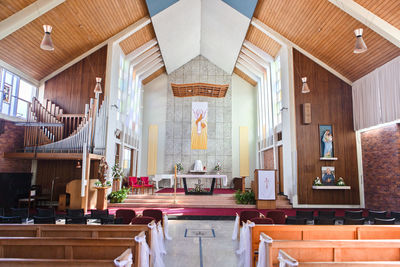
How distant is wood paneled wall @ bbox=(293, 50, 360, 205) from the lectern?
4.87 ft

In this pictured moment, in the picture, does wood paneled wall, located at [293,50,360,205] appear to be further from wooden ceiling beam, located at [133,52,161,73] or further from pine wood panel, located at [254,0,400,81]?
wooden ceiling beam, located at [133,52,161,73]

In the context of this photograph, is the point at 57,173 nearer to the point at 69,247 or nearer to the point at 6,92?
the point at 6,92

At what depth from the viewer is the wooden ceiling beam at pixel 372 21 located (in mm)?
6980

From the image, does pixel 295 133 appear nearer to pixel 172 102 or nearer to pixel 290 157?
pixel 290 157

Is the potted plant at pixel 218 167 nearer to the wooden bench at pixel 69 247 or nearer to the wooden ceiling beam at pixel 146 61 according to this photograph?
the wooden ceiling beam at pixel 146 61

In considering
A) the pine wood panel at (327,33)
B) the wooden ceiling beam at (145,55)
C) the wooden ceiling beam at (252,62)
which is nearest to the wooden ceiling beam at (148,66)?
the wooden ceiling beam at (145,55)

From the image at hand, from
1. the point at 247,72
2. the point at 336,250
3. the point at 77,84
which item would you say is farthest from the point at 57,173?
the point at 247,72

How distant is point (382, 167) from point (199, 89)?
766 centimetres

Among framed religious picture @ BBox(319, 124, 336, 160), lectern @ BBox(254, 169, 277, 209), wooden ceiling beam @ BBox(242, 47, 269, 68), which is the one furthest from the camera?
wooden ceiling beam @ BBox(242, 47, 269, 68)

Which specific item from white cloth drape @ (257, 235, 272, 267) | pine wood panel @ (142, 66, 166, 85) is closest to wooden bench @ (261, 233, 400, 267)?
white cloth drape @ (257, 235, 272, 267)

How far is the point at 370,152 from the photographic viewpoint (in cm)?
941

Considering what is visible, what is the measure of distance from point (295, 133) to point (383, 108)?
108 inches

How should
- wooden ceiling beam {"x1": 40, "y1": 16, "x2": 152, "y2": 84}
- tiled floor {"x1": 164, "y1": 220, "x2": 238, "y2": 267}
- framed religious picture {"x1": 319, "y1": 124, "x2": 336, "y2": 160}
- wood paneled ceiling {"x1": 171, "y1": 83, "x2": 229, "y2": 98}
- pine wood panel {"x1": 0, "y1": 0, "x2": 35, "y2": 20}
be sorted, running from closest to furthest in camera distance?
tiled floor {"x1": 164, "y1": 220, "x2": 238, "y2": 267} < pine wood panel {"x1": 0, "y1": 0, "x2": 35, "y2": 20} < framed religious picture {"x1": 319, "y1": 124, "x2": 336, "y2": 160} < wooden ceiling beam {"x1": 40, "y1": 16, "x2": 152, "y2": 84} < wood paneled ceiling {"x1": 171, "y1": 83, "x2": 229, "y2": 98}

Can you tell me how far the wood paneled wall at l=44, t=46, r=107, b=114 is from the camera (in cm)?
991
